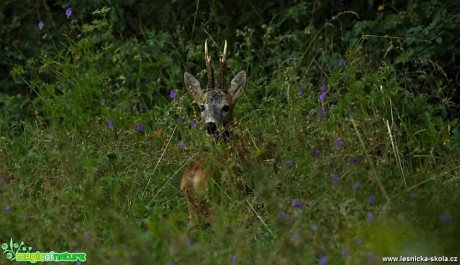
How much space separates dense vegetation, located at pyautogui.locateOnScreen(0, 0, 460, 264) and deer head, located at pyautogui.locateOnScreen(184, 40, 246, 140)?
4.2 inches

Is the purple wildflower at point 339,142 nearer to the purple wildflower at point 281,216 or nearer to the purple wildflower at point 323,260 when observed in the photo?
the purple wildflower at point 281,216

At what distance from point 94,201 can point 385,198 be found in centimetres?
136

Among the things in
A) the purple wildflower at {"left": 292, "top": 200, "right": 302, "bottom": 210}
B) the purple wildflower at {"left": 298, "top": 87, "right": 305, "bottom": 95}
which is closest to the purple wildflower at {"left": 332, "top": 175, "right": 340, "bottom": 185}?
the purple wildflower at {"left": 292, "top": 200, "right": 302, "bottom": 210}

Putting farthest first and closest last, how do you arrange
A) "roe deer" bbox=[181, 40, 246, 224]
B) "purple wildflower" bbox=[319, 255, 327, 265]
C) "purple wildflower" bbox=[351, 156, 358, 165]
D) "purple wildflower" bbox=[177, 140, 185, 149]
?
1. "purple wildflower" bbox=[177, 140, 185, 149]
2. "roe deer" bbox=[181, 40, 246, 224]
3. "purple wildflower" bbox=[351, 156, 358, 165]
4. "purple wildflower" bbox=[319, 255, 327, 265]

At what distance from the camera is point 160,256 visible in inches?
174

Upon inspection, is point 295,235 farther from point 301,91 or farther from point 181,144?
point 301,91

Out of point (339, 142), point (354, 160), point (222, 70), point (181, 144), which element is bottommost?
point (181, 144)

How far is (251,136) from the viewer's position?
6.44 metres

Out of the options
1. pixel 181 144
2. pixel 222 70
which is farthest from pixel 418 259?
pixel 222 70

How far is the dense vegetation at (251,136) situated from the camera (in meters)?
4.81

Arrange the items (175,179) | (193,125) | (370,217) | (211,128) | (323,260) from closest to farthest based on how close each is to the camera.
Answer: (323,260)
(370,217)
(175,179)
(211,128)
(193,125)

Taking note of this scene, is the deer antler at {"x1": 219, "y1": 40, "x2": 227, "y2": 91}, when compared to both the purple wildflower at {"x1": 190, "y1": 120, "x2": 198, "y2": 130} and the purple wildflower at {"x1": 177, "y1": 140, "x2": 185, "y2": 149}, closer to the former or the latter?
the purple wildflower at {"x1": 190, "y1": 120, "x2": 198, "y2": 130}

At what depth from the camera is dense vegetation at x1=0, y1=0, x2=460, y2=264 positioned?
4809 mm

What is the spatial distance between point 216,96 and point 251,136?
885mm
